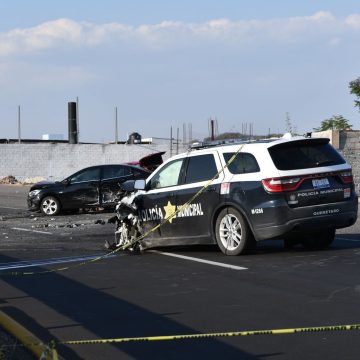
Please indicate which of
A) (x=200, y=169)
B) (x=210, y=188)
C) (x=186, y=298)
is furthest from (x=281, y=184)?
(x=186, y=298)

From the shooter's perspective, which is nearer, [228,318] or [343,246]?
[228,318]

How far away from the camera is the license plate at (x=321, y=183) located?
11367 millimetres

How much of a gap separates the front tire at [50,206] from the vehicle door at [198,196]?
31.9 ft

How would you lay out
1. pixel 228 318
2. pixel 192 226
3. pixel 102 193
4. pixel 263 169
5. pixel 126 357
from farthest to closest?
pixel 102 193 → pixel 192 226 → pixel 263 169 → pixel 228 318 → pixel 126 357

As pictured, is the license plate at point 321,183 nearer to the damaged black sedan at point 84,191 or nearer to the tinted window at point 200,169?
the tinted window at point 200,169

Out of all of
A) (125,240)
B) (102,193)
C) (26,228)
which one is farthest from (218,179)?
(102,193)

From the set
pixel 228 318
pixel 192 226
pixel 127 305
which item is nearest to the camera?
pixel 228 318

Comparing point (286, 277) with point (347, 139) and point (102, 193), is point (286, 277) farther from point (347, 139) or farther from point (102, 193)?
point (347, 139)

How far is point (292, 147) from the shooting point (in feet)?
38.0

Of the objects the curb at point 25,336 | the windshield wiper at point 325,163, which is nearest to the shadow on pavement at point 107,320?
the curb at point 25,336

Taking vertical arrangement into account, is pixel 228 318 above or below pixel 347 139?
below

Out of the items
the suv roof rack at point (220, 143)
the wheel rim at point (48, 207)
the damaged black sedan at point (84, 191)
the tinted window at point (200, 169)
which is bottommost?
the wheel rim at point (48, 207)

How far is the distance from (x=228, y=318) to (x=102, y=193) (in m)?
14.3

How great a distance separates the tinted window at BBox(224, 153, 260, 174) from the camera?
37.7 feet
